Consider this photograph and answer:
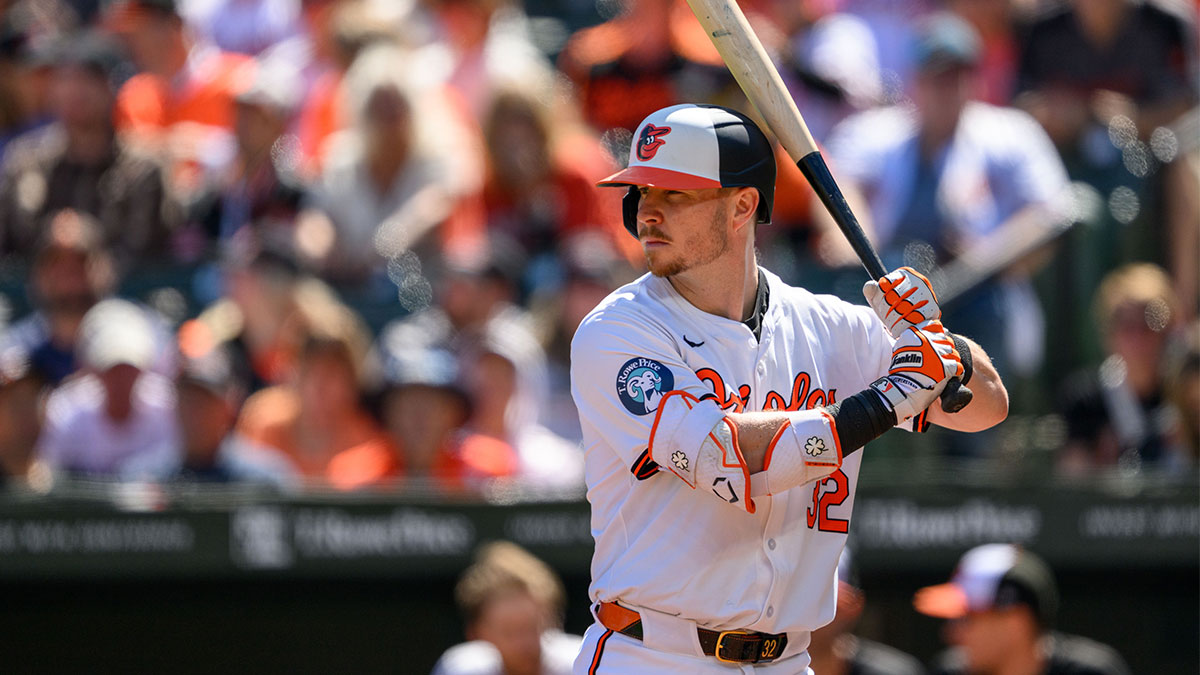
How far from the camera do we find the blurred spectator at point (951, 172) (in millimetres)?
7254

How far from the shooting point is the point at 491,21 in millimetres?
8727

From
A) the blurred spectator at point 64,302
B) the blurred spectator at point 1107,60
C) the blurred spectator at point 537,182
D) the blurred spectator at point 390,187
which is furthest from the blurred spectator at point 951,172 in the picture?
the blurred spectator at point 64,302

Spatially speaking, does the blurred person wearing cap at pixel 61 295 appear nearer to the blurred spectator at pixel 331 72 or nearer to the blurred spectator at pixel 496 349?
the blurred spectator at pixel 331 72

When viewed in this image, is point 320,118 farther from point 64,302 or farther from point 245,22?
point 64,302

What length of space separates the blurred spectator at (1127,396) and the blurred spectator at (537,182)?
89.7 inches

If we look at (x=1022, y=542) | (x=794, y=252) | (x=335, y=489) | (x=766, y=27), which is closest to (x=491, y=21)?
(x=766, y=27)

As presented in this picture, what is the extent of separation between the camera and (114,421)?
6855mm

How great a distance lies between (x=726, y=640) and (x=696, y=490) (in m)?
0.34

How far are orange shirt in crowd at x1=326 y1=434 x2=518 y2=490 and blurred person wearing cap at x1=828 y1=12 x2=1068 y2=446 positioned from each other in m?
2.02

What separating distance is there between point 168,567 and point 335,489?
70 cm

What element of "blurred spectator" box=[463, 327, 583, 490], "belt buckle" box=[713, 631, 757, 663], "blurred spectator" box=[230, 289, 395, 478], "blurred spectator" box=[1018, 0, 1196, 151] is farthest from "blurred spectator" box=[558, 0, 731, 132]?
"belt buckle" box=[713, 631, 757, 663]

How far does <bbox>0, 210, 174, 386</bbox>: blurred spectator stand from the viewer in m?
7.23

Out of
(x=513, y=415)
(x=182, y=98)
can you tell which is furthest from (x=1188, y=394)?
(x=182, y=98)

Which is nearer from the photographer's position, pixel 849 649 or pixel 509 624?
pixel 509 624
